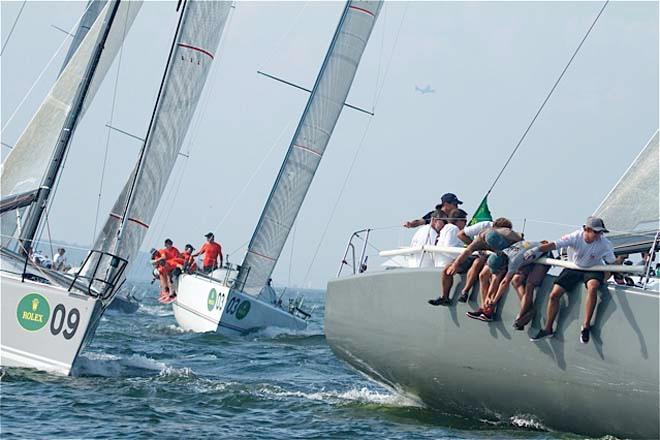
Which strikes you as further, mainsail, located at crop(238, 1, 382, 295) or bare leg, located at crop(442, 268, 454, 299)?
mainsail, located at crop(238, 1, 382, 295)

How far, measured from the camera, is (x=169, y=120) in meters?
14.5

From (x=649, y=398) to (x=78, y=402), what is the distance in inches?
201

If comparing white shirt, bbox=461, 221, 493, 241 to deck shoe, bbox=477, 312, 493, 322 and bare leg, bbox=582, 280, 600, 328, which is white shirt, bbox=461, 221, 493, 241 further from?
bare leg, bbox=582, 280, 600, 328

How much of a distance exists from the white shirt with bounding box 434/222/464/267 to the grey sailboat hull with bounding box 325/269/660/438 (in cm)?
27

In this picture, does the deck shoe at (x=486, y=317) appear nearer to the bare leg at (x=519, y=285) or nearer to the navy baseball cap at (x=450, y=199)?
the bare leg at (x=519, y=285)

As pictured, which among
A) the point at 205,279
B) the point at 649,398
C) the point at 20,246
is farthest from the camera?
the point at 205,279

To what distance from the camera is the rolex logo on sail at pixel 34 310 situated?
1226cm

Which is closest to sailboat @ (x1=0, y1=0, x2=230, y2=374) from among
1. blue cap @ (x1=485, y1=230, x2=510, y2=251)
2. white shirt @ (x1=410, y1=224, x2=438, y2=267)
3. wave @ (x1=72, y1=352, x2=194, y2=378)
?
wave @ (x1=72, y1=352, x2=194, y2=378)

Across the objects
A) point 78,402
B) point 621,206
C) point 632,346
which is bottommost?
point 78,402

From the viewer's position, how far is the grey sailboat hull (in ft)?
29.1

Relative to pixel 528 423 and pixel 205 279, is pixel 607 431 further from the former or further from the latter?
pixel 205 279

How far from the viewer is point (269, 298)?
23.4 m

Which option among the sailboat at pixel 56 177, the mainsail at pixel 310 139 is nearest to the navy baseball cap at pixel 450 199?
the sailboat at pixel 56 177

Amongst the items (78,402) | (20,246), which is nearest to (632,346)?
(78,402)
